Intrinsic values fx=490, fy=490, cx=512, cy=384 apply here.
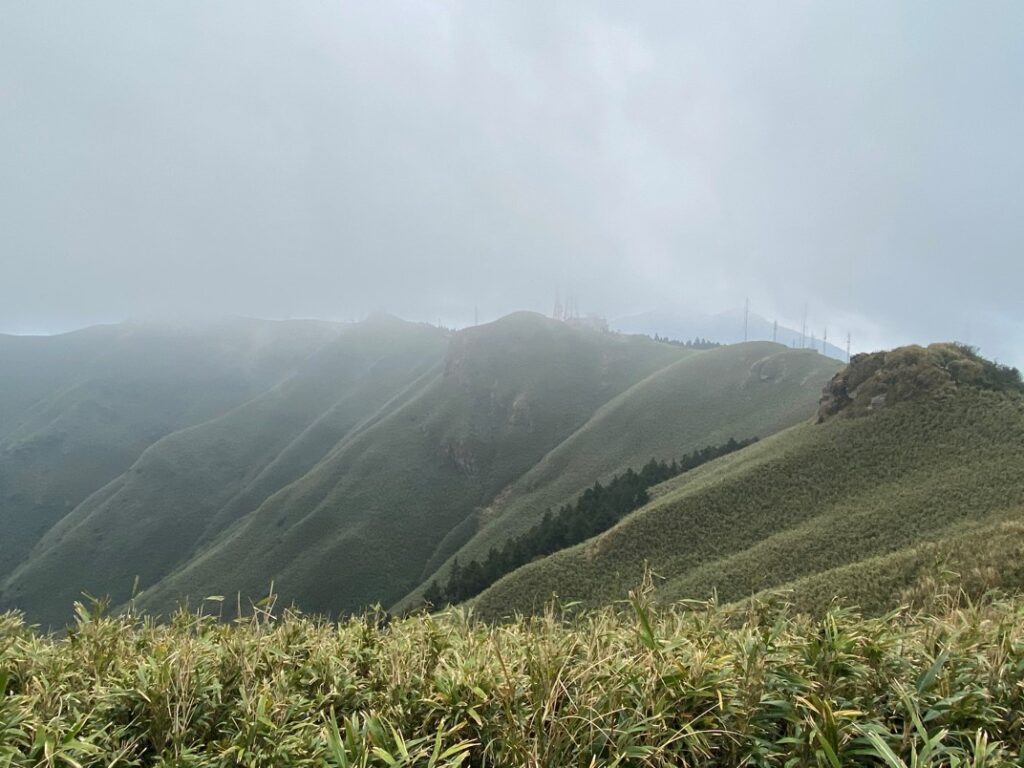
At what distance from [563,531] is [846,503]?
30584mm

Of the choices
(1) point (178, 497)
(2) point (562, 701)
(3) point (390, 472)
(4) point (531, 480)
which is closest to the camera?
(2) point (562, 701)

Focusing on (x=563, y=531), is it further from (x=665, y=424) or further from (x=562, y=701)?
(x=562, y=701)

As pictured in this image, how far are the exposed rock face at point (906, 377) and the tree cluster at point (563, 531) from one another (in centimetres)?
1929

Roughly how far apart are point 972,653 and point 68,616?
115 m

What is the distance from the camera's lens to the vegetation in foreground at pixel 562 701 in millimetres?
3314

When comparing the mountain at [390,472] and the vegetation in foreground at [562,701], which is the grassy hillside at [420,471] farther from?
the vegetation in foreground at [562,701]

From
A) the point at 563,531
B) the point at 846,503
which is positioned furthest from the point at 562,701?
the point at 563,531

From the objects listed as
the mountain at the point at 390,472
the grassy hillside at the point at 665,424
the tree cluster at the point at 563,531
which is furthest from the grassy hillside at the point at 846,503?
the mountain at the point at 390,472

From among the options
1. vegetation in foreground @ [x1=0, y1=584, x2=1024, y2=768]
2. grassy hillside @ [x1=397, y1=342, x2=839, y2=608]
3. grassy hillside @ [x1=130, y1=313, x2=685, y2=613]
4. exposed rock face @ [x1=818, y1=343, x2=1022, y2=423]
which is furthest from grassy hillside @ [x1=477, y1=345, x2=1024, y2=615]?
grassy hillside @ [x1=130, y1=313, x2=685, y2=613]

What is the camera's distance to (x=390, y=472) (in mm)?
104562

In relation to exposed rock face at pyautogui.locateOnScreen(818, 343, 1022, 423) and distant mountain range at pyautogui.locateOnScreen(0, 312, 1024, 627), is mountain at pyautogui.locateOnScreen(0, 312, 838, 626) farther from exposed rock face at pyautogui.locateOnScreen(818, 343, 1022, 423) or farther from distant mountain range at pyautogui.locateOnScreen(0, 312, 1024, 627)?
exposed rock face at pyautogui.locateOnScreen(818, 343, 1022, 423)

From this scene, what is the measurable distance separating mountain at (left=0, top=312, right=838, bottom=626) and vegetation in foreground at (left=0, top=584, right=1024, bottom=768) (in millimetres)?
66279

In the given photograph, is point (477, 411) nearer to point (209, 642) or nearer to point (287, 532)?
point (287, 532)

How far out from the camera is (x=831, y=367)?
9738cm
